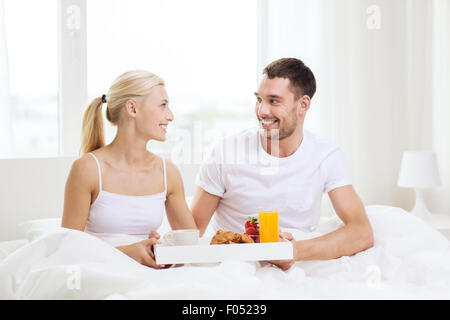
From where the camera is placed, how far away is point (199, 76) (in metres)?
3.26

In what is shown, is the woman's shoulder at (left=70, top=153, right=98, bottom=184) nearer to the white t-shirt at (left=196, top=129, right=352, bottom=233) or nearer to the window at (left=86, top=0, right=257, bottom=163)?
the white t-shirt at (left=196, top=129, right=352, bottom=233)

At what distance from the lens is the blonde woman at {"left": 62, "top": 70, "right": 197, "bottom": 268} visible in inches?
68.5

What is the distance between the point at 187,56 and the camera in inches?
126

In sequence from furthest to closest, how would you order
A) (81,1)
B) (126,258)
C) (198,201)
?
1. (81,1)
2. (198,201)
3. (126,258)

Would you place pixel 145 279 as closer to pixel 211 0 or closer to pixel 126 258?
pixel 126 258

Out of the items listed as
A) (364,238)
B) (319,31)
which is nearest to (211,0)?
(319,31)

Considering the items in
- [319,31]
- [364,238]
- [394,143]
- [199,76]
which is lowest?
[364,238]

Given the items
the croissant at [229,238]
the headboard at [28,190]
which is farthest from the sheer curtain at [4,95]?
the croissant at [229,238]

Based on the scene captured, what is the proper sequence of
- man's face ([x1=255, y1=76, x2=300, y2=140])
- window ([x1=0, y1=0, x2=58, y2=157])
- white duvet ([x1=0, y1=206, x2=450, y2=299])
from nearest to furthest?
white duvet ([x1=0, y1=206, x2=450, y2=299]) < man's face ([x1=255, y1=76, x2=300, y2=140]) < window ([x1=0, y1=0, x2=58, y2=157])

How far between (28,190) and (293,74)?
1.35m

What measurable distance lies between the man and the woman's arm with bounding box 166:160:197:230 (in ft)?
0.48

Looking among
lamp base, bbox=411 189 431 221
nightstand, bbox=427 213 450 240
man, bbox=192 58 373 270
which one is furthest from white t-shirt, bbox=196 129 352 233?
lamp base, bbox=411 189 431 221
